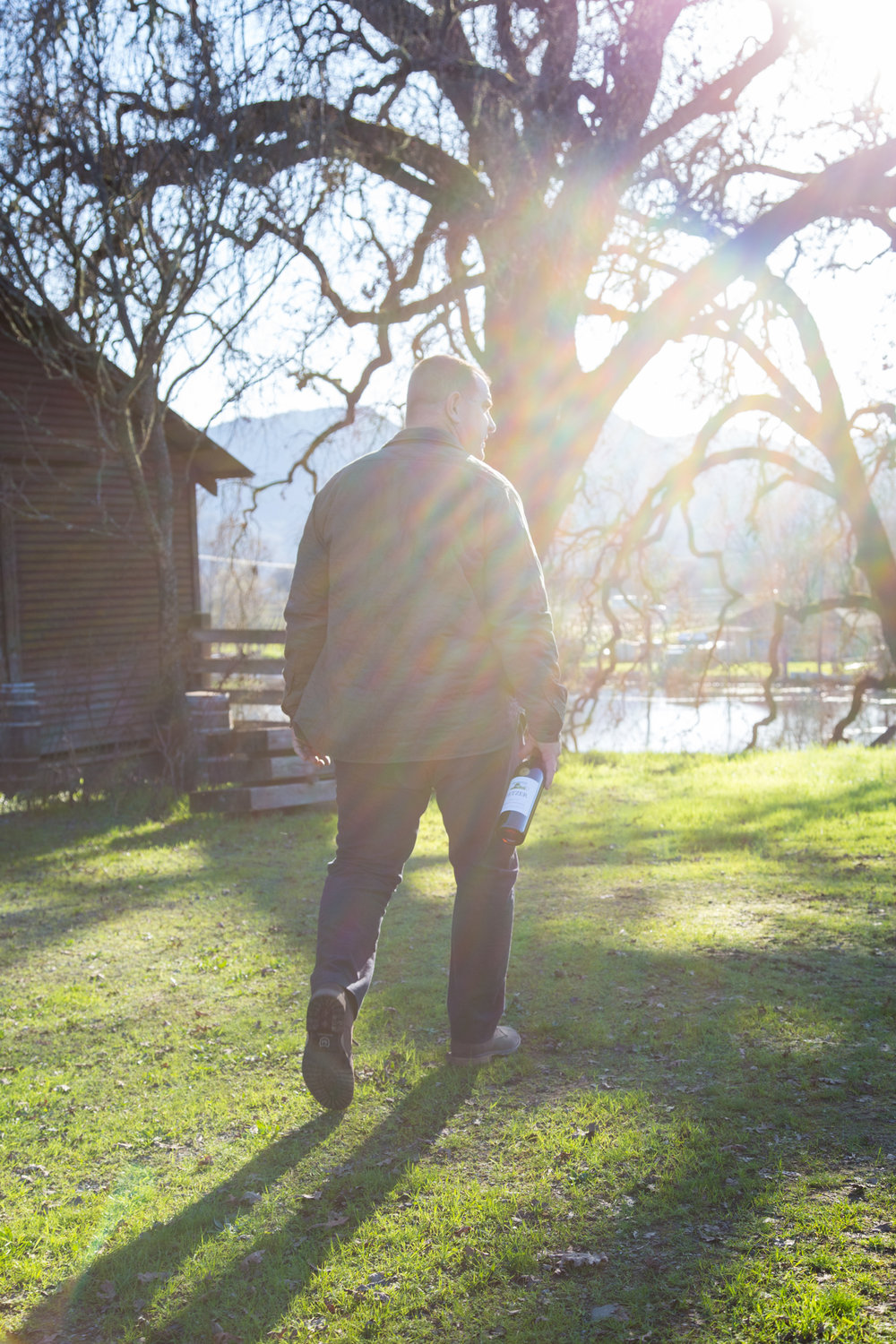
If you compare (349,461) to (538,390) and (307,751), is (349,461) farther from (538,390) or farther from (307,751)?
(307,751)

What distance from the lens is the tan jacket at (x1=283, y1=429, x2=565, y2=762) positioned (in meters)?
3.11

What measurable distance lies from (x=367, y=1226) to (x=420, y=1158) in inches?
13.6

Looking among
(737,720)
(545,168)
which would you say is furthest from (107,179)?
(737,720)

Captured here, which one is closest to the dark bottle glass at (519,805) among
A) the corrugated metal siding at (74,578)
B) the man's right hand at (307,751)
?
the man's right hand at (307,751)

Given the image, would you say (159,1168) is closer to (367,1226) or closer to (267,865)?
(367,1226)

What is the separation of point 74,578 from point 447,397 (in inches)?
447

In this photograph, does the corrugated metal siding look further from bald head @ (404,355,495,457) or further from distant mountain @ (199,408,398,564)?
bald head @ (404,355,495,457)

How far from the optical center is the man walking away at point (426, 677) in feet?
10.2

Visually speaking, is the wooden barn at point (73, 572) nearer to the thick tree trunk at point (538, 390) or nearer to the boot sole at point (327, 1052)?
the thick tree trunk at point (538, 390)

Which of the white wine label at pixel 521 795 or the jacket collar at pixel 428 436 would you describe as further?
the jacket collar at pixel 428 436

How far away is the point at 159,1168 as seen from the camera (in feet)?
9.54

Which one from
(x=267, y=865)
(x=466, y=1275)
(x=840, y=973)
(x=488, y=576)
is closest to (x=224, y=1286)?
(x=466, y=1275)

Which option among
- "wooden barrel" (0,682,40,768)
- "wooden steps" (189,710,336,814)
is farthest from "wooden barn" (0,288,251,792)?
"wooden steps" (189,710,336,814)

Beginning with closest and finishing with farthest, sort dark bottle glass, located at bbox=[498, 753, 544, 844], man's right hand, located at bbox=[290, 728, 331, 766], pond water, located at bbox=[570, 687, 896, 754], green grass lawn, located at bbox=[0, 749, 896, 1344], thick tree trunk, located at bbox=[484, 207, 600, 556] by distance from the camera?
green grass lawn, located at bbox=[0, 749, 896, 1344]
dark bottle glass, located at bbox=[498, 753, 544, 844]
man's right hand, located at bbox=[290, 728, 331, 766]
thick tree trunk, located at bbox=[484, 207, 600, 556]
pond water, located at bbox=[570, 687, 896, 754]
